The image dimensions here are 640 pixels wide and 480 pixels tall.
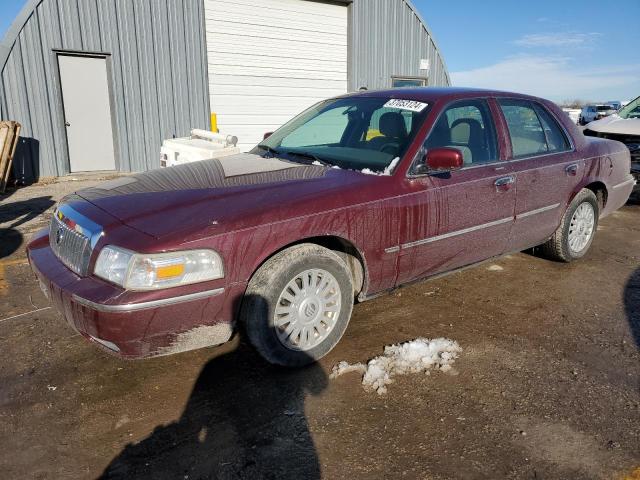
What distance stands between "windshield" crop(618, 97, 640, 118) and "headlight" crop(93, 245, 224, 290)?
33.6 ft

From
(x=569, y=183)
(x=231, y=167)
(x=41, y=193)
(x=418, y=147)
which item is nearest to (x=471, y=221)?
(x=418, y=147)

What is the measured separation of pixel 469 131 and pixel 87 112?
9118 millimetres

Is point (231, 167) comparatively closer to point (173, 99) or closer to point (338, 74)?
point (173, 99)

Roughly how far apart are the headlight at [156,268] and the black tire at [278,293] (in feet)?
0.87

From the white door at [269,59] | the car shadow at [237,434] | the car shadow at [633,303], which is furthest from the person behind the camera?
the white door at [269,59]

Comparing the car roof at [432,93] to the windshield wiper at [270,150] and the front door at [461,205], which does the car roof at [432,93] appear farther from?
the windshield wiper at [270,150]

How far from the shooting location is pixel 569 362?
3.32 metres

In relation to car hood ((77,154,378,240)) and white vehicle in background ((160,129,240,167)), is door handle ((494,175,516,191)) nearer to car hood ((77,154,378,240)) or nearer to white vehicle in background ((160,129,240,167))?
car hood ((77,154,378,240))

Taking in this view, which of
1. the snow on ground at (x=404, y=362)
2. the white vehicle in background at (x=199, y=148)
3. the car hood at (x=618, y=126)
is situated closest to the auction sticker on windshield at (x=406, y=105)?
the snow on ground at (x=404, y=362)

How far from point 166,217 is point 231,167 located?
1.06 m

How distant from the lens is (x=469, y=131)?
4051mm

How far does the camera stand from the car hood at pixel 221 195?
8.96 feet

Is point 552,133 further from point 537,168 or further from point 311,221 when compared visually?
point 311,221

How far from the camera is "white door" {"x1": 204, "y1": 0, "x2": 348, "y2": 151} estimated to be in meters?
12.0
